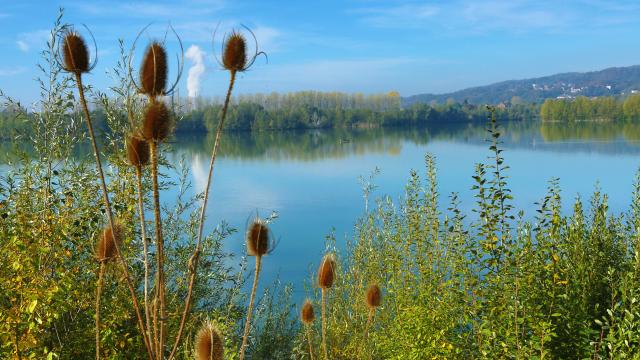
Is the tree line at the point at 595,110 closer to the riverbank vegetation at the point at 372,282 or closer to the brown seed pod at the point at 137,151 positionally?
the riverbank vegetation at the point at 372,282

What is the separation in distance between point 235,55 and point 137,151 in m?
0.44

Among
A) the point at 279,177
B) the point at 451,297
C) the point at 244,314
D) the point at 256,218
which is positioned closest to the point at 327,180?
the point at 279,177

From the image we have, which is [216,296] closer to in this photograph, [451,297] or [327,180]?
[451,297]

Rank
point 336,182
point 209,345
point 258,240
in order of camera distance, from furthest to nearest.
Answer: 1. point 336,182
2. point 258,240
3. point 209,345

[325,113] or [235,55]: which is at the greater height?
[235,55]

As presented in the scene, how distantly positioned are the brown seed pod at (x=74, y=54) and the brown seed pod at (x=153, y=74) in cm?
22

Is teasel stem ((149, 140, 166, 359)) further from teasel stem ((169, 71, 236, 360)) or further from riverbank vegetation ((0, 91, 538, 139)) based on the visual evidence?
riverbank vegetation ((0, 91, 538, 139))

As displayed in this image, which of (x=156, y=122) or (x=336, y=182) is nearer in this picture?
(x=156, y=122)

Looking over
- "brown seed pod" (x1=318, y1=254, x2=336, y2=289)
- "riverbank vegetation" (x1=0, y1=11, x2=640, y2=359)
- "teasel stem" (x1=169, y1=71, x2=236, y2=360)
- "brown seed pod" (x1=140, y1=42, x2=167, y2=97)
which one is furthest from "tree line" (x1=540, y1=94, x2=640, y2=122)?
"brown seed pod" (x1=140, y1=42, x2=167, y2=97)

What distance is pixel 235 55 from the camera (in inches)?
68.9

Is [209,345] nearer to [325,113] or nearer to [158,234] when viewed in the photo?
[158,234]

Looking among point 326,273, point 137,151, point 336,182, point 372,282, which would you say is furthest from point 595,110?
point 137,151

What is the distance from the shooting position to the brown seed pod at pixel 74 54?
5.57 ft

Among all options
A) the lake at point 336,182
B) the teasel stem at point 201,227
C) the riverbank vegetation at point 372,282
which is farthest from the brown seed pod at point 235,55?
the lake at point 336,182
